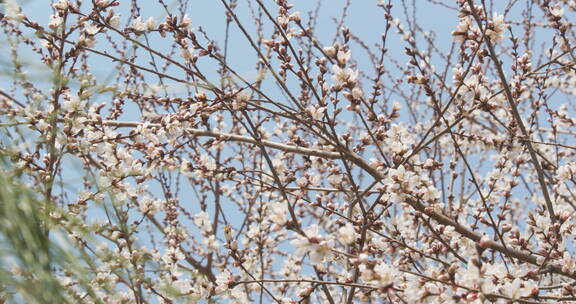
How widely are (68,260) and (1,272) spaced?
0.31 ft

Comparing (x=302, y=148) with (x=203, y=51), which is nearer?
(x=203, y=51)

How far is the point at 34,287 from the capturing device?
0.67 metres

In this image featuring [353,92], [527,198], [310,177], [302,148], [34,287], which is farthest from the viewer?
[527,198]

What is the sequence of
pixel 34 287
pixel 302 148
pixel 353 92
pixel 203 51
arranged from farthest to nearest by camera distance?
pixel 302 148 < pixel 203 51 < pixel 353 92 < pixel 34 287

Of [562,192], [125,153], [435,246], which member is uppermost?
[562,192]

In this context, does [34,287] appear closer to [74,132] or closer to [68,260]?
[68,260]

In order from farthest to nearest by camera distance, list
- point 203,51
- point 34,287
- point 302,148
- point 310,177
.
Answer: point 310,177 → point 302,148 → point 203,51 → point 34,287

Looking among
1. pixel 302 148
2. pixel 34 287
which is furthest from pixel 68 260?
pixel 302 148

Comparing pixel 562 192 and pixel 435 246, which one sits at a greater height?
pixel 562 192

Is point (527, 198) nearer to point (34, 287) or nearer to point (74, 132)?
point (74, 132)

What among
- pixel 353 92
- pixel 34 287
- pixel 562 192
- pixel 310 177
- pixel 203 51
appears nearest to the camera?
pixel 34 287

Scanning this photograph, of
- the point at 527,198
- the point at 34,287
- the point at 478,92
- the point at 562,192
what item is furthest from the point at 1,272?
the point at 527,198

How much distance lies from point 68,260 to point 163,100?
6.55 feet

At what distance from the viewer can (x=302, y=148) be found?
8.95ft
